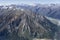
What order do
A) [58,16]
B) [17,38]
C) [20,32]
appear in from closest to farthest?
[17,38], [20,32], [58,16]

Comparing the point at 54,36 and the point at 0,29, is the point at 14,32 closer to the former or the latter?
the point at 0,29

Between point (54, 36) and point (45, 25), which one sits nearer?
point (54, 36)

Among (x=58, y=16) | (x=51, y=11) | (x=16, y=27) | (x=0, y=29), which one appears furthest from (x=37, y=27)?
(x=51, y=11)

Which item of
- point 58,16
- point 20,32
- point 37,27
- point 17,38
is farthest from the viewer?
point 58,16
